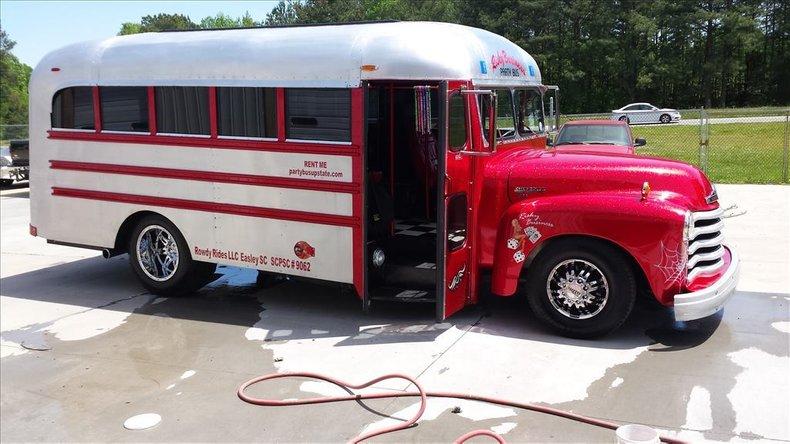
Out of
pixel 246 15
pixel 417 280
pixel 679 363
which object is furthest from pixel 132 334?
pixel 246 15

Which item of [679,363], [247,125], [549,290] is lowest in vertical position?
[679,363]

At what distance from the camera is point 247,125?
671 cm

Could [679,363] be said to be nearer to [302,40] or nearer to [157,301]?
[302,40]

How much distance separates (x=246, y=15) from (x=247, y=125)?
111610 millimetres

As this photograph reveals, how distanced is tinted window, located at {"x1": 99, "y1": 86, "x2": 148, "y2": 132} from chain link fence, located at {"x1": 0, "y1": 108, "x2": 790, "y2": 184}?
901cm

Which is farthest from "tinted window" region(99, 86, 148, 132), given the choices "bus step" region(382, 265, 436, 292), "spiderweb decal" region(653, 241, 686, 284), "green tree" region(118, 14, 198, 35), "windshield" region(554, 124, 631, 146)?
"green tree" region(118, 14, 198, 35)

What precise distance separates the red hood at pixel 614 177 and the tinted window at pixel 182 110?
124 inches

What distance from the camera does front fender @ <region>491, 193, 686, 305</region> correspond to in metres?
5.43

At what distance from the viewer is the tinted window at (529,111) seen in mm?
7273

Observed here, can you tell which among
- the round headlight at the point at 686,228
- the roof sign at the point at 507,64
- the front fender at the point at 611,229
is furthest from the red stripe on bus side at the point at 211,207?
the round headlight at the point at 686,228

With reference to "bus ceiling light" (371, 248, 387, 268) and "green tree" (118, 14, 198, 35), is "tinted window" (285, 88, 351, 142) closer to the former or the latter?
"bus ceiling light" (371, 248, 387, 268)

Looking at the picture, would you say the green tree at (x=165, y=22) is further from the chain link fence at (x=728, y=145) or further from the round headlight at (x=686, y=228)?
the round headlight at (x=686, y=228)

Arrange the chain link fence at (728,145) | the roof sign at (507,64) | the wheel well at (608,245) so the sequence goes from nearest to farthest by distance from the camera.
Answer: the wheel well at (608,245) < the roof sign at (507,64) < the chain link fence at (728,145)

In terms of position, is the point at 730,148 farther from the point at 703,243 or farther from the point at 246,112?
the point at 246,112
